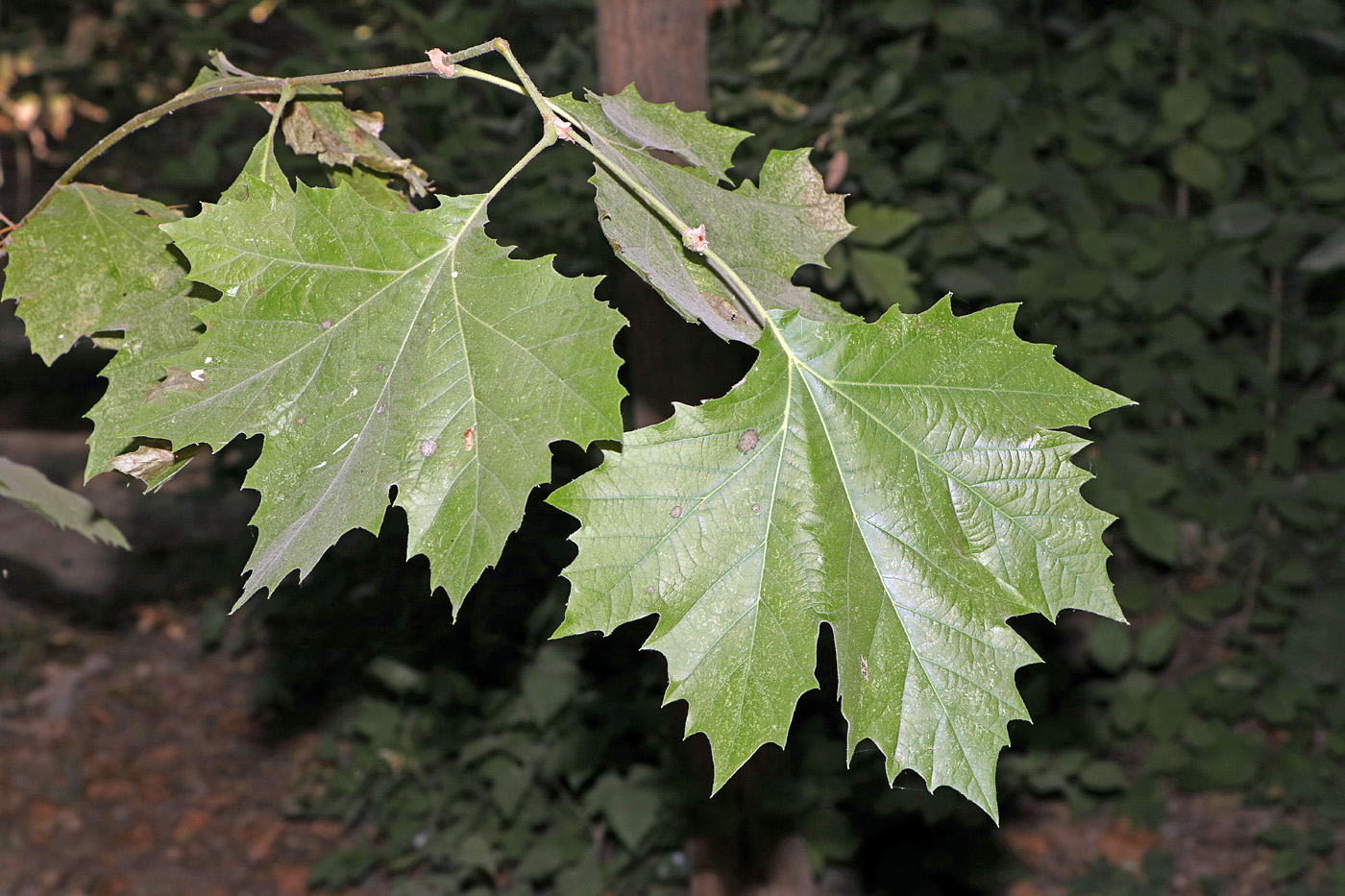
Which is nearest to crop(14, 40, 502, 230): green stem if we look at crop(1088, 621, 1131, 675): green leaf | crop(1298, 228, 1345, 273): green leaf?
crop(1298, 228, 1345, 273): green leaf

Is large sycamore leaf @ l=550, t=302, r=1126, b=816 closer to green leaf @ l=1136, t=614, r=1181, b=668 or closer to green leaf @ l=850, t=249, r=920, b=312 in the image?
green leaf @ l=850, t=249, r=920, b=312

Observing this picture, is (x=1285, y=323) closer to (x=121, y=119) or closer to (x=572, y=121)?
(x=572, y=121)

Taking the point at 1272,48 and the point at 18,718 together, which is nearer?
the point at 1272,48

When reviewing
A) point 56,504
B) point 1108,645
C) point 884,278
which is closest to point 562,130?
point 56,504

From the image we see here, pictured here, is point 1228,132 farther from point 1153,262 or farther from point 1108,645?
point 1108,645

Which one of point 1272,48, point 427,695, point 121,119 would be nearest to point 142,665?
point 427,695

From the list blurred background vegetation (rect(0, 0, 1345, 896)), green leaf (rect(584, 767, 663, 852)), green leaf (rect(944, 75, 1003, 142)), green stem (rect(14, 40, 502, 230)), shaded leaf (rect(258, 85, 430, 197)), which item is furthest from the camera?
green leaf (rect(944, 75, 1003, 142))

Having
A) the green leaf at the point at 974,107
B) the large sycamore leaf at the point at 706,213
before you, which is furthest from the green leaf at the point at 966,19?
the large sycamore leaf at the point at 706,213
